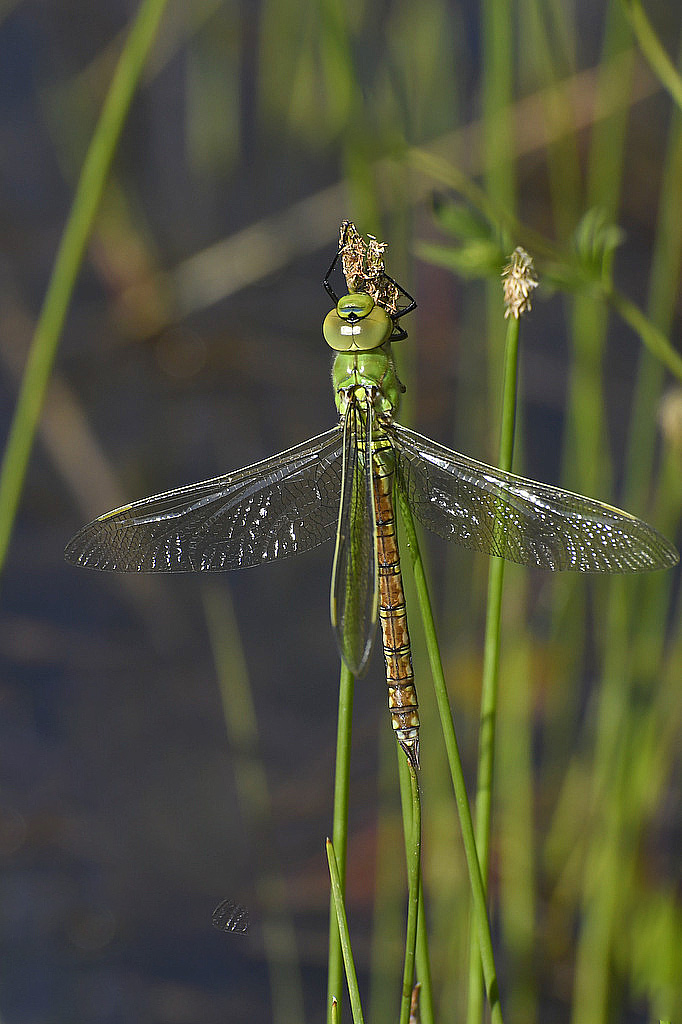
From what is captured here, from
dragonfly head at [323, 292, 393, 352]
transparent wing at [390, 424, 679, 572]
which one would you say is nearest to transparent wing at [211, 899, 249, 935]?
transparent wing at [390, 424, 679, 572]

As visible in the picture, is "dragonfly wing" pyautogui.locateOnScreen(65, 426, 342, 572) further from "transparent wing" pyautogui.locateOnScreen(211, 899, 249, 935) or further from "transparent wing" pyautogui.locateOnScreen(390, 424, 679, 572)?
"transparent wing" pyautogui.locateOnScreen(211, 899, 249, 935)

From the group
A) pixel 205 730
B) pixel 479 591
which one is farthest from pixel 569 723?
pixel 205 730

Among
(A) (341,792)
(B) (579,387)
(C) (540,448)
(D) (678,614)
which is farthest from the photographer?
(C) (540,448)

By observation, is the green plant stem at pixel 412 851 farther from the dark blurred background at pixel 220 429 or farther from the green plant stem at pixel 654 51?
the green plant stem at pixel 654 51

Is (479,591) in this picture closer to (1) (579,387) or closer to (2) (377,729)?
(2) (377,729)

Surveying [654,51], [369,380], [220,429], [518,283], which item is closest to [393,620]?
[369,380]

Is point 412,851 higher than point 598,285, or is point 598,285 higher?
point 598,285

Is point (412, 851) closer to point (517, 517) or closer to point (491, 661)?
point (491, 661)
